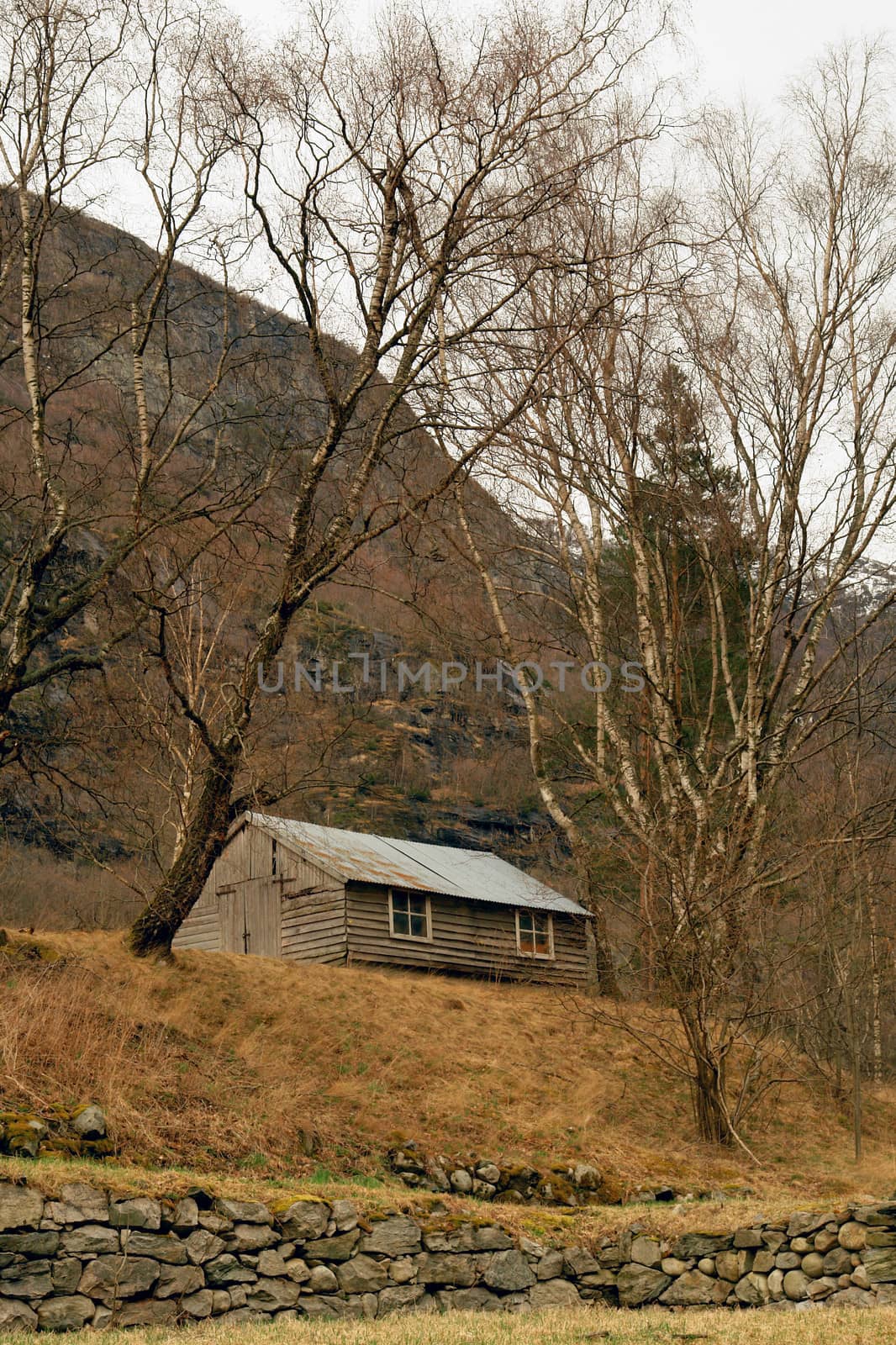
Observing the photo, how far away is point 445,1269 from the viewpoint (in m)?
9.86

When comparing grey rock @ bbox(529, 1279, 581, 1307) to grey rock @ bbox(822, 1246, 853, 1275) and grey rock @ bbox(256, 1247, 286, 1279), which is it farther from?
grey rock @ bbox(256, 1247, 286, 1279)

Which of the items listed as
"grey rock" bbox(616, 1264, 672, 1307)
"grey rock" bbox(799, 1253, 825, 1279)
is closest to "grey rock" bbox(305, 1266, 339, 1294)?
"grey rock" bbox(616, 1264, 672, 1307)

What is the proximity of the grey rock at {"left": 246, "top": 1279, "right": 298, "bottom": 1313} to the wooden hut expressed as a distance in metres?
13.9

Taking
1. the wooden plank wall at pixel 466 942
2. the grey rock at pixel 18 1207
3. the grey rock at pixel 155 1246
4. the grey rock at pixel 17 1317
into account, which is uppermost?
the wooden plank wall at pixel 466 942

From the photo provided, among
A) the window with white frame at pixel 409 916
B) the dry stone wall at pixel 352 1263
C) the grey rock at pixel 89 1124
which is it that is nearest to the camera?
the dry stone wall at pixel 352 1263

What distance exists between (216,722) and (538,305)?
392 inches

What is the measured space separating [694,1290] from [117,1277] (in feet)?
15.6

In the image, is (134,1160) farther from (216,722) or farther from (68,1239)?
(216,722)

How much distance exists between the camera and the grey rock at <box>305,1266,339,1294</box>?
30.3 ft

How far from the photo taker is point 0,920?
2862 cm

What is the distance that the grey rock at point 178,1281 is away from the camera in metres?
8.46

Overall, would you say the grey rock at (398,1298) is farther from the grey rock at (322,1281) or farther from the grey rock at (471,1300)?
the grey rock at (322,1281)

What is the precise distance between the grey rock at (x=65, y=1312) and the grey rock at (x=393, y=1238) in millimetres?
2296

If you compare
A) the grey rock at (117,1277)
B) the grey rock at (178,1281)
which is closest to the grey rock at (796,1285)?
the grey rock at (178,1281)
